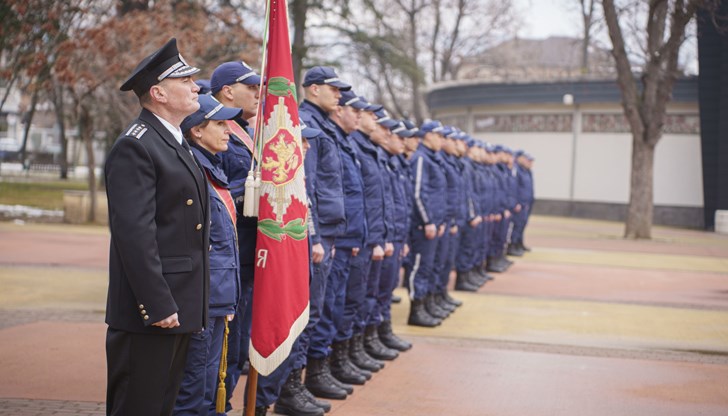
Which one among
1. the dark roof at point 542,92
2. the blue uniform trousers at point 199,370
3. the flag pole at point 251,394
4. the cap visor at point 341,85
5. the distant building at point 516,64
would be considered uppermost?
the distant building at point 516,64

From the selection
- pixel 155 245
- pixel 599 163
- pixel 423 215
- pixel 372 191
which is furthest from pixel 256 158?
pixel 599 163

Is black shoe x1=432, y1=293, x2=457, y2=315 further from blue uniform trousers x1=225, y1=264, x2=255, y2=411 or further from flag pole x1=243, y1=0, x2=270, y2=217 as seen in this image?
flag pole x1=243, y1=0, x2=270, y2=217

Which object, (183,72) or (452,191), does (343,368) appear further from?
(452,191)

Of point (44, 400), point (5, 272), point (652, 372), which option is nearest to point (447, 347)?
point (652, 372)

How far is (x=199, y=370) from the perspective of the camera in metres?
4.89

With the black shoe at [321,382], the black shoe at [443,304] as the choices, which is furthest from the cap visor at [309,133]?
the black shoe at [443,304]

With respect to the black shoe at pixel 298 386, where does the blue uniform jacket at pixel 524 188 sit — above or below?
above

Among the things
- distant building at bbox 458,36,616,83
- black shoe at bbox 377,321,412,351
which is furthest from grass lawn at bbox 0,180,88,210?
distant building at bbox 458,36,616,83

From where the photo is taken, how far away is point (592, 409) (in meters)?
7.29

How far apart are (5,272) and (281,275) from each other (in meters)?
9.02

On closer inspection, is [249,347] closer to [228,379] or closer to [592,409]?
[228,379]

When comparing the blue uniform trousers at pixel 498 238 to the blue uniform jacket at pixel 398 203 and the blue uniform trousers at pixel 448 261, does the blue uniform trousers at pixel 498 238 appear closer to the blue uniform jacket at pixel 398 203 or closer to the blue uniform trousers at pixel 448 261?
the blue uniform trousers at pixel 448 261

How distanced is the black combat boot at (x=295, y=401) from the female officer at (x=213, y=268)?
4.74 feet

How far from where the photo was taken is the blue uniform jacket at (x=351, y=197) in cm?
748
